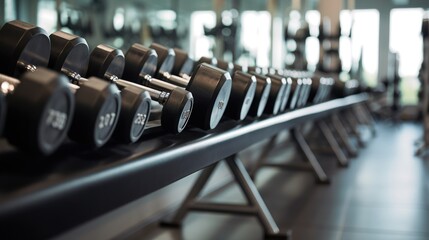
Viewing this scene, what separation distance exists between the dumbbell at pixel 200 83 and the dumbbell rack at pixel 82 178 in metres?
0.07

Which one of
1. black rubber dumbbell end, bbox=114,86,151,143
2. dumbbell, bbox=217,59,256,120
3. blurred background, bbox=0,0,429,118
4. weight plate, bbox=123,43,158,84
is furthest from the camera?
blurred background, bbox=0,0,429,118

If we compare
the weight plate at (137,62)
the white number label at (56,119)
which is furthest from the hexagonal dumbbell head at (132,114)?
the weight plate at (137,62)

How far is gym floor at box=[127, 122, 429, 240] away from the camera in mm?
2402

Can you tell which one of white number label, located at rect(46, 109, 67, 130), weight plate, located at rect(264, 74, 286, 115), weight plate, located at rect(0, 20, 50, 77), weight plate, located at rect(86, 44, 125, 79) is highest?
weight plate, located at rect(0, 20, 50, 77)

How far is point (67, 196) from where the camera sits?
695mm

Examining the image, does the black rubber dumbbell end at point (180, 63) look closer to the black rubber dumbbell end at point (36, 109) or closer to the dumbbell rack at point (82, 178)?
the dumbbell rack at point (82, 178)

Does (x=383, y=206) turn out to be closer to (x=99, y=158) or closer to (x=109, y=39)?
(x=109, y=39)

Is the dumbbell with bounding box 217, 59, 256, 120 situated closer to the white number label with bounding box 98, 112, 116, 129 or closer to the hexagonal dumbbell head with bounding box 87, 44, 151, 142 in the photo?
the hexagonal dumbbell head with bounding box 87, 44, 151, 142

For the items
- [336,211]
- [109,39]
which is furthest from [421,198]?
[109,39]

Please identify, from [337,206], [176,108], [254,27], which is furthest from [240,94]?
[254,27]

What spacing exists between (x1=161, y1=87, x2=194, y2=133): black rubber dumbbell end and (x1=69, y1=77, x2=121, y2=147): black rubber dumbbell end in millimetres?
264

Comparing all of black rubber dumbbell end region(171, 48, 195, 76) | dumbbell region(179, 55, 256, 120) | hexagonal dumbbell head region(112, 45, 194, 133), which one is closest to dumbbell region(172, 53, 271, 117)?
black rubber dumbbell end region(171, 48, 195, 76)

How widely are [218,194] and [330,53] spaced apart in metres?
4.93

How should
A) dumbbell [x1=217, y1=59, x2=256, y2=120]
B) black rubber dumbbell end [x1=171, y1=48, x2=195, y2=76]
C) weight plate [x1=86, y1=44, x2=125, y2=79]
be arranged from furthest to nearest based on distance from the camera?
black rubber dumbbell end [x1=171, y1=48, x2=195, y2=76]
dumbbell [x1=217, y1=59, x2=256, y2=120]
weight plate [x1=86, y1=44, x2=125, y2=79]
